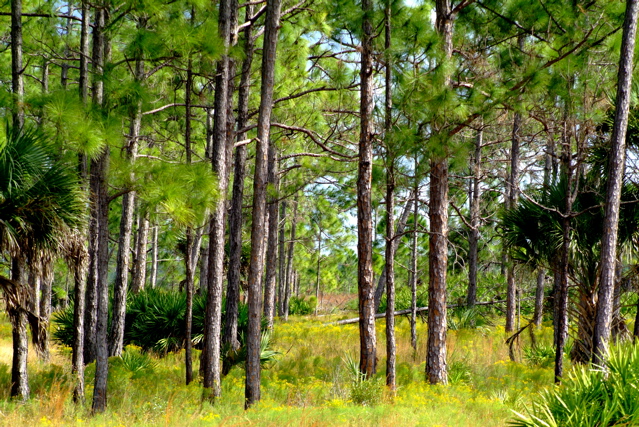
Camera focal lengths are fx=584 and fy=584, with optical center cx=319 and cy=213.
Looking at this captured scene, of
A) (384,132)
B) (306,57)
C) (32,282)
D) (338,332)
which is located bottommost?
(338,332)

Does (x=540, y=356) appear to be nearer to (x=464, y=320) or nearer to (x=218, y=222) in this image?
(x=464, y=320)

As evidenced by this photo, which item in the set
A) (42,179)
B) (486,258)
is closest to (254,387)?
(42,179)

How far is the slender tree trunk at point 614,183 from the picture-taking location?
789 centimetres

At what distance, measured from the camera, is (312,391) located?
9984mm

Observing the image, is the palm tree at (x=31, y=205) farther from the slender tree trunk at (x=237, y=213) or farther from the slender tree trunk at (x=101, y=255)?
the slender tree trunk at (x=237, y=213)

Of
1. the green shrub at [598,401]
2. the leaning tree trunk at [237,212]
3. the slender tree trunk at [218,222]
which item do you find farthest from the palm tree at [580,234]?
the slender tree trunk at [218,222]

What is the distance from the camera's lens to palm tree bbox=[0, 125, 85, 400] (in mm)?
7703

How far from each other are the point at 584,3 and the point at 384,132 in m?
4.01

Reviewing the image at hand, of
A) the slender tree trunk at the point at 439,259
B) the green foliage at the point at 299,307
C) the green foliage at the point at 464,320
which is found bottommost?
the green foliage at the point at 299,307

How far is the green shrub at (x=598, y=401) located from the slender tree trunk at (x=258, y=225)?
167 inches

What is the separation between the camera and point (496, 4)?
10.8 metres

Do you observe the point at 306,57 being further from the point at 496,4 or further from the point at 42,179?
the point at 42,179

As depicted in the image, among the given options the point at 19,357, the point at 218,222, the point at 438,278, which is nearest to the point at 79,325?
the point at 19,357

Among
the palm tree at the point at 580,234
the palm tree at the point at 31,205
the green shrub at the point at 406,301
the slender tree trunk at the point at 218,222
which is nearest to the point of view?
the palm tree at the point at 31,205
